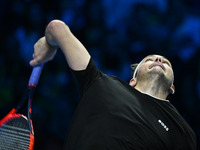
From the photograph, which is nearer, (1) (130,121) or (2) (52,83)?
(1) (130,121)

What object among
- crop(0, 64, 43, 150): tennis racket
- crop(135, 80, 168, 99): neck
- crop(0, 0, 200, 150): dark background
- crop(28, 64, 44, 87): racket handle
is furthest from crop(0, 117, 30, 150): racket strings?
crop(0, 0, 200, 150): dark background

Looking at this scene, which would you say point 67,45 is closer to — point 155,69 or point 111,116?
point 111,116

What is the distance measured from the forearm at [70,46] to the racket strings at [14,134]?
1.92 ft

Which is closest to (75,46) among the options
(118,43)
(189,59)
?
(118,43)

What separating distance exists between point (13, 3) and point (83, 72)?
269 cm

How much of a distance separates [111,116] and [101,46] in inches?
92.6

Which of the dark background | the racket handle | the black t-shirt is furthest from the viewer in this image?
the dark background

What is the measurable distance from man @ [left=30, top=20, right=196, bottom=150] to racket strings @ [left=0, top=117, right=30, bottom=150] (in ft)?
1.60

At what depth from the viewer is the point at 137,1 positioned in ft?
12.4

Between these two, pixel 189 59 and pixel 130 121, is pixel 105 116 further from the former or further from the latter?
pixel 189 59

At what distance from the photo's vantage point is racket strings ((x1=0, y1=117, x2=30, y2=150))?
1890 mm

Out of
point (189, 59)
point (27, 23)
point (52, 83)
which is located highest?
point (27, 23)

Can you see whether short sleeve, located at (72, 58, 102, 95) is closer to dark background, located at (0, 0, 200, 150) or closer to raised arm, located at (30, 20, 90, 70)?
raised arm, located at (30, 20, 90, 70)

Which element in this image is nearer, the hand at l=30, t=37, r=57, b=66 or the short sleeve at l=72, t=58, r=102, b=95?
the short sleeve at l=72, t=58, r=102, b=95
